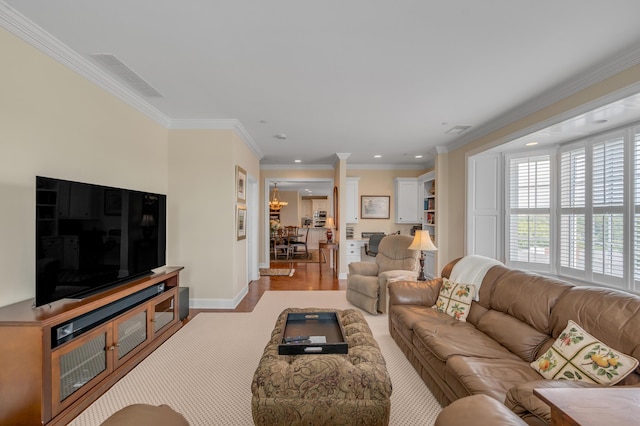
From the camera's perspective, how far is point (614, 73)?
2398 mm

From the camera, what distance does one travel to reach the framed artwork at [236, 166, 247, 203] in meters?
4.25

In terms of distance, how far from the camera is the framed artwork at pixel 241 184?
4.25 meters

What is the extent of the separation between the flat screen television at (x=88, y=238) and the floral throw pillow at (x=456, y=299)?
307cm

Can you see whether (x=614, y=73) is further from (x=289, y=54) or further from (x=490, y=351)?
(x=289, y=54)

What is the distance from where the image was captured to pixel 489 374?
5.41 ft

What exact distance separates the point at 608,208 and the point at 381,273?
8.49ft

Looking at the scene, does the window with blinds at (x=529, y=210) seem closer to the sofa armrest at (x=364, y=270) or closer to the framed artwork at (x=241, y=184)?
the sofa armrest at (x=364, y=270)

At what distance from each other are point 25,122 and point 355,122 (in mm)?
3332

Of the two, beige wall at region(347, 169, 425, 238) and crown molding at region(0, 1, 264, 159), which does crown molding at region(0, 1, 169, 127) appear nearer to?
crown molding at region(0, 1, 264, 159)

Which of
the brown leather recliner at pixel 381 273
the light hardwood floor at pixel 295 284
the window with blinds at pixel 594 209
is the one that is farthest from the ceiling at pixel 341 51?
the light hardwood floor at pixel 295 284

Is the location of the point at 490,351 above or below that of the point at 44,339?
below

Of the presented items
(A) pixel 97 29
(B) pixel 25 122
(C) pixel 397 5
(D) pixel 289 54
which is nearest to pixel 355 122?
(D) pixel 289 54

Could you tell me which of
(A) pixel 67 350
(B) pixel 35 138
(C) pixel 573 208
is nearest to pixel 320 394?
(A) pixel 67 350

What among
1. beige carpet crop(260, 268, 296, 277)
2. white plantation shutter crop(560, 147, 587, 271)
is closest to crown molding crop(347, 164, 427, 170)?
beige carpet crop(260, 268, 296, 277)
